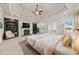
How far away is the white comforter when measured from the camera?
233cm

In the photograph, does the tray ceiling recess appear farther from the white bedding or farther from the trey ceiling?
the white bedding

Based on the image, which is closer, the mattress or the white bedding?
the mattress

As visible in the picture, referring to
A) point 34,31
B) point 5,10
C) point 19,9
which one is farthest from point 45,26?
point 5,10

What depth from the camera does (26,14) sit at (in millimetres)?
2400

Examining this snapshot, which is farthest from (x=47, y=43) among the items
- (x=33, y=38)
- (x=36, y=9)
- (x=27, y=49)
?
(x=36, y=9)

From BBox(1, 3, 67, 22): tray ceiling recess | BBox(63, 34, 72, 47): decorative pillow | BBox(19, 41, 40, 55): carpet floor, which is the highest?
BBox(1, 3, 67, 22): tray ceiling recess

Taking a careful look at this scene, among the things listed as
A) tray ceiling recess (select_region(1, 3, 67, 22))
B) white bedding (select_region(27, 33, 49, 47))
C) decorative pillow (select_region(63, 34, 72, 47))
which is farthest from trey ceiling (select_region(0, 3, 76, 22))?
decorative pillow (select_region(63, 34, 72, 47))

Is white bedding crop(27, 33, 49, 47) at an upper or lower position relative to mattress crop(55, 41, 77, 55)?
upper

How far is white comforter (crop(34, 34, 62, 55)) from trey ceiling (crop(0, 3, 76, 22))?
41cm

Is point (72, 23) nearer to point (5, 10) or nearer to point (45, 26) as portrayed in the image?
point (45, 26)

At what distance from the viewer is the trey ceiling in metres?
2.37

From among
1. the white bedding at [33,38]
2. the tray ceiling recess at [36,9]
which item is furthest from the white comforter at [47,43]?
the tray ceiling recess at [36,9]

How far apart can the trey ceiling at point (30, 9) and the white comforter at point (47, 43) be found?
16.2 inches
